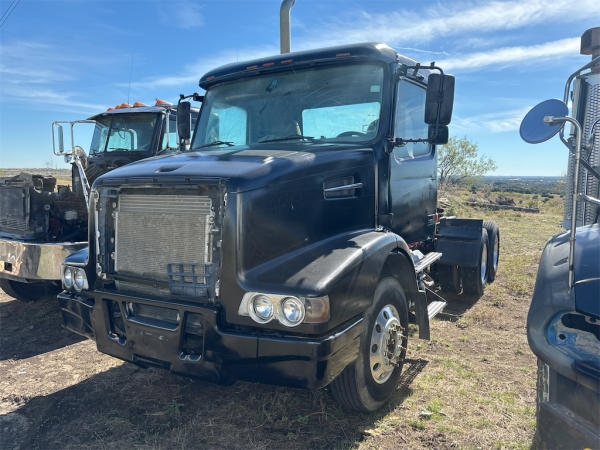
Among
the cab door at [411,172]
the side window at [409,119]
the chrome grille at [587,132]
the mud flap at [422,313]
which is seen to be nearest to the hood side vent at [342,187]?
the cab door at [411,172]

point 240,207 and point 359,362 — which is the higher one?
point 240,207

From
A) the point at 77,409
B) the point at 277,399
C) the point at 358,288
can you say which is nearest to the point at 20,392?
the point at 77,409

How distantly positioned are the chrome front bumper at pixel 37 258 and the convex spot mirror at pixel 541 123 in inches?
181

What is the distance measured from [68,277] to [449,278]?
503 centimetres

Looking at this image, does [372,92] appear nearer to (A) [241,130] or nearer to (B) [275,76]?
(B) [275,76]

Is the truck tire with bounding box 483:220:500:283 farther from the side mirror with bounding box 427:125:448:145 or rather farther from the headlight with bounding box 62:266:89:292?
the headlight with bounding box 62:266:89:292

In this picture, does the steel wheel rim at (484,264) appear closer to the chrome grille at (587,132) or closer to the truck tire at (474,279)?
the truck tire at (474,279)

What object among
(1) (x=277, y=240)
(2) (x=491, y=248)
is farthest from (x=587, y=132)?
(2) (x=491, y=248)

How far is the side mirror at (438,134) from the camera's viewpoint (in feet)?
13.0

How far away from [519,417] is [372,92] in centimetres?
283

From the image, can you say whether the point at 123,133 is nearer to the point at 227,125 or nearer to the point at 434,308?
the point at 227,125

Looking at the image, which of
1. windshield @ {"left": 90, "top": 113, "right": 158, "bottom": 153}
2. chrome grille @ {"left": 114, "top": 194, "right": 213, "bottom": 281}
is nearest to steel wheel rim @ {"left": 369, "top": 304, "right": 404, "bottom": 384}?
chrome grille @ {"left": 114, "top": 194, "right": 213, "bottom": 281}

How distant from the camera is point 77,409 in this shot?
3.50 metres

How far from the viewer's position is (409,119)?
14.5 feet
